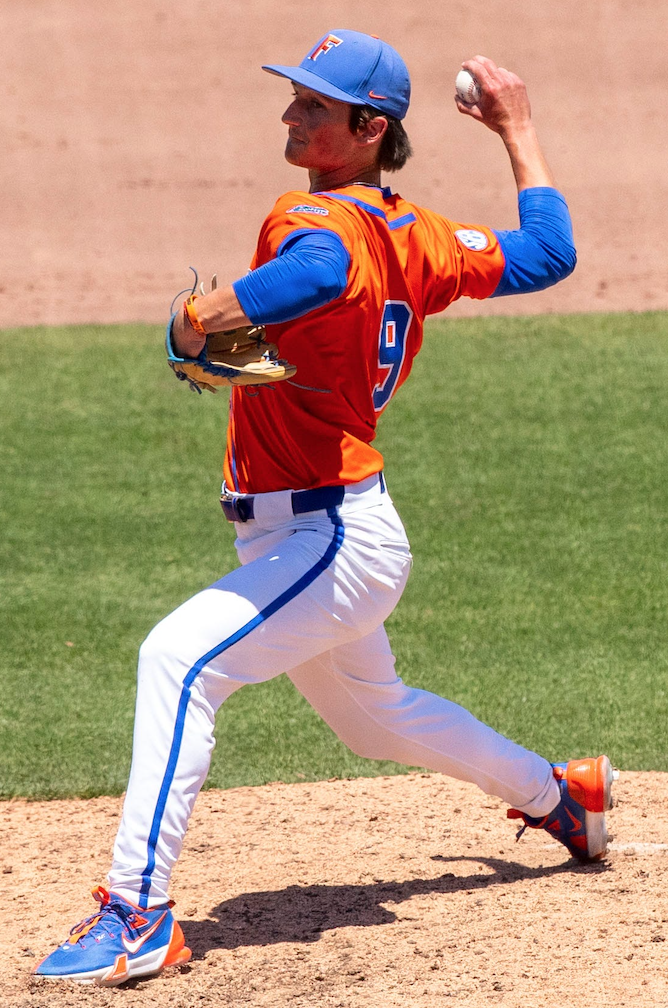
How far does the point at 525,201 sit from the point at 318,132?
2.04 ft

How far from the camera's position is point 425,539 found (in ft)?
25.7

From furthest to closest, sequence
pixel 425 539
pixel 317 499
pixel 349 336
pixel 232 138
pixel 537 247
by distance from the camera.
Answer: pixel 232 138 → pixel 425 539 → pixel 537 247 → pixel 317 499 → pixel 349 336

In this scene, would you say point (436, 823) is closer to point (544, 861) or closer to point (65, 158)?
point (544, 861)

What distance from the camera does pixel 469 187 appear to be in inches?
565

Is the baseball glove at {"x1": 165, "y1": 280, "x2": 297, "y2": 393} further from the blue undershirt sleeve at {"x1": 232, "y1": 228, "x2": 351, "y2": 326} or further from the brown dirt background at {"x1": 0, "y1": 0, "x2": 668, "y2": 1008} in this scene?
the brown dirt background at {"x1": 0, "y1": 0, "x2": 668, "y2": 1008}

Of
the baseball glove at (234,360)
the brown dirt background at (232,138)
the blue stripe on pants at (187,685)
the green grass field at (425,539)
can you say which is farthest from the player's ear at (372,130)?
the brown dirt background at (232,138)

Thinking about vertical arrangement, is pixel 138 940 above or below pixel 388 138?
below

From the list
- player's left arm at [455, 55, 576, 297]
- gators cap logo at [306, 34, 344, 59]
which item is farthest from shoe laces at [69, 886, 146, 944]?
gators cap logo at [306, 34, 344, 59]

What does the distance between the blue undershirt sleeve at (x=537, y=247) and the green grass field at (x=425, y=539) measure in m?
2.18

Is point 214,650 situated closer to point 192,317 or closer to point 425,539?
point 192,317

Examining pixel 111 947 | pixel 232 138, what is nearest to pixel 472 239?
pixel 111 947

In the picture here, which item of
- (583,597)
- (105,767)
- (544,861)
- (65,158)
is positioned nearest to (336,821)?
(544,861)

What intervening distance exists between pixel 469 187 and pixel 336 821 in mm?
→ 10988

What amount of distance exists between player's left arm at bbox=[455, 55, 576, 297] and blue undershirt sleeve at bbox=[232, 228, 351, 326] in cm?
67
